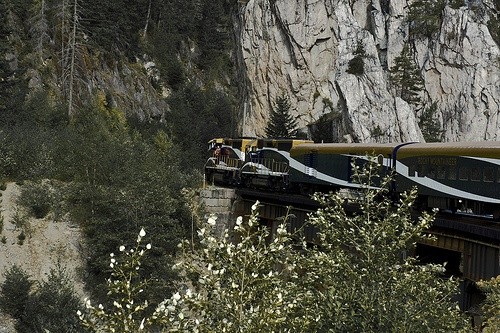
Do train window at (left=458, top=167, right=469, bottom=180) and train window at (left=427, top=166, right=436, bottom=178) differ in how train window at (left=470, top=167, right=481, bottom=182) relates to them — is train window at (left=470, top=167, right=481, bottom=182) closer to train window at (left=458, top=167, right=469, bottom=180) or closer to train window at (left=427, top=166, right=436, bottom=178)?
train window at (left=458, top=167, right=469, bottom=180)

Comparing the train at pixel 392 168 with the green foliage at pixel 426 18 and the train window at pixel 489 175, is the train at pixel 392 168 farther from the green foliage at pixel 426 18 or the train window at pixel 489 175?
the green foliage at pixel 426 18

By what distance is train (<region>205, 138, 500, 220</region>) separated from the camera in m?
26.3

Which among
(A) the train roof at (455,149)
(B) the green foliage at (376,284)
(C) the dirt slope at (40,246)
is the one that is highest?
(A) the train roof at (455,149)

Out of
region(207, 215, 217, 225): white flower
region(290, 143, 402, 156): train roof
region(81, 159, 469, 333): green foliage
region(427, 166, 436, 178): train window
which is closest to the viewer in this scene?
region(81, 159, 469, 333): green foliage

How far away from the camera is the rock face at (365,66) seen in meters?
70.0

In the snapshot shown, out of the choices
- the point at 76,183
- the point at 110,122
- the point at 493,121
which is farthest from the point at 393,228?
the point at 493,121

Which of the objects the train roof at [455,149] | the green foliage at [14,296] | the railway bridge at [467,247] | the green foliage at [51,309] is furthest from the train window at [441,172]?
the green foliage at [14,296]

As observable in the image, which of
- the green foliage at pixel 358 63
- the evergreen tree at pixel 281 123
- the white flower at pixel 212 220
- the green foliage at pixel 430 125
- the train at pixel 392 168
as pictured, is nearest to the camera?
the white flower at pixel 212 220

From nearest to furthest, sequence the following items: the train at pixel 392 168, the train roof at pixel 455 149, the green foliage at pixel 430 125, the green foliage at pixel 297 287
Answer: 1. the green foliage at pixel 297 287
2. the train roof at pixel 455 149
3. the train at pixel 392 168
4. the green foliage at pixel 430 125

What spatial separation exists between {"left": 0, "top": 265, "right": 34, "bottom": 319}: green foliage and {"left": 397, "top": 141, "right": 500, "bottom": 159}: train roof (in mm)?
21282

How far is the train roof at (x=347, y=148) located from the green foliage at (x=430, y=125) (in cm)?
3364

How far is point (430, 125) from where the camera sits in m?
70.1

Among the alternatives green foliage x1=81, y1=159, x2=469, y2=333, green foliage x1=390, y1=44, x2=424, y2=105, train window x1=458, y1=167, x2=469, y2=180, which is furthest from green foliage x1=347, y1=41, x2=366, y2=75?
green foliage x1=81, y1=159, x2=469, y2=333

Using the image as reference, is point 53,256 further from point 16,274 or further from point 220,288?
point 220,288
